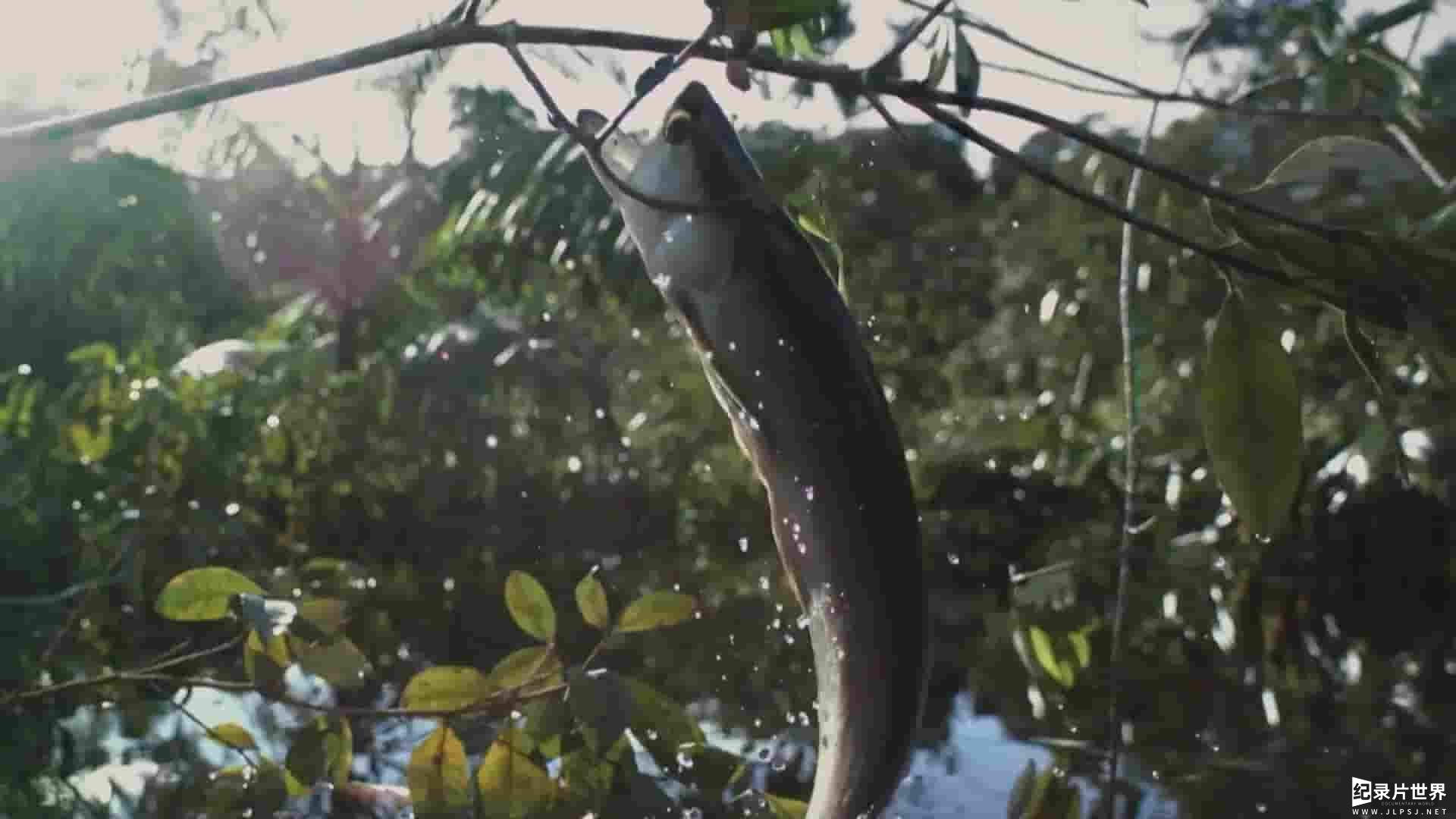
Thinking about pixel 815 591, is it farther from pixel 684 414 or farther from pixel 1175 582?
pixel 1175 582

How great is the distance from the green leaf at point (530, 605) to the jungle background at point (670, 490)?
3cm

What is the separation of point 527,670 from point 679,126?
14.7 inches

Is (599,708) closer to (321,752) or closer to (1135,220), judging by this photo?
(321,752)

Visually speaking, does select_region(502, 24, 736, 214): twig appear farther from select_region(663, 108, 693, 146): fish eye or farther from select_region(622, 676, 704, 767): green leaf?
select_region(622, 676, 704, 767): green leaf

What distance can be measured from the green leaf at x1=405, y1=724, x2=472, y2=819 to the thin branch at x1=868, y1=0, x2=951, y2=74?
1.28ft

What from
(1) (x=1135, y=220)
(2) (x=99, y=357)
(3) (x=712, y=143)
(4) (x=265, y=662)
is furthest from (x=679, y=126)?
(2) (x=99, y=357)

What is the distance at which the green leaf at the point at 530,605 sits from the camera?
592 mm

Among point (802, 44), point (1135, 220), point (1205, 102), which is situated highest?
point (802, 44)

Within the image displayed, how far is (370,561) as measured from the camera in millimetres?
1667

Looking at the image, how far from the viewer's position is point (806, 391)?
1.03ft

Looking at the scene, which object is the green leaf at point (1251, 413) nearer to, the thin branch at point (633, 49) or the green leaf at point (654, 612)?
the thin branch at point (633, 49)

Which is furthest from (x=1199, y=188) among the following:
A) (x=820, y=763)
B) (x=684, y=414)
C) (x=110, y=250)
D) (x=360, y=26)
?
(x=110, y=250)

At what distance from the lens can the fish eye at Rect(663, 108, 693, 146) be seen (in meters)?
0.31

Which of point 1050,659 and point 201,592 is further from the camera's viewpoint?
point 1050,659
